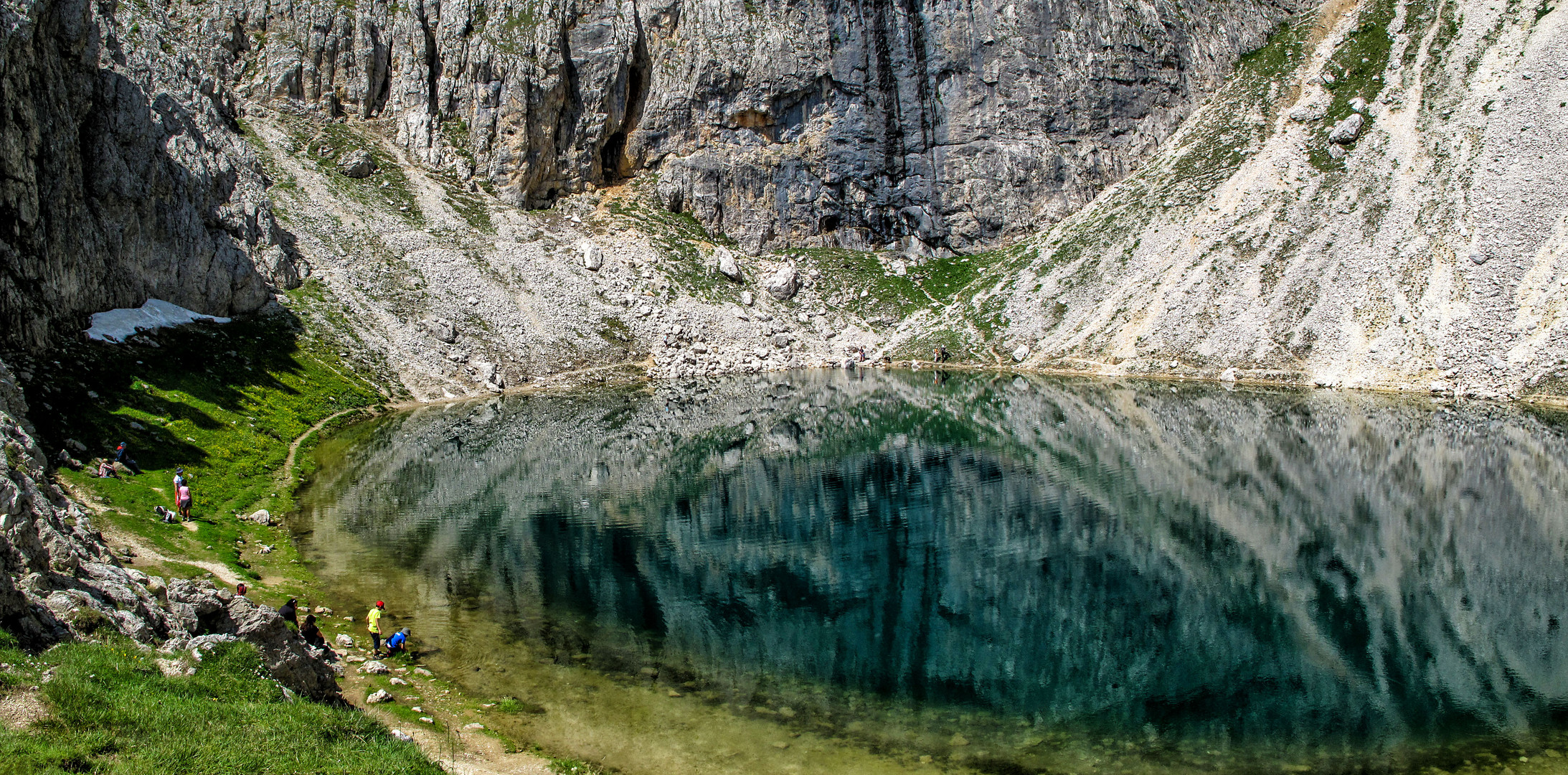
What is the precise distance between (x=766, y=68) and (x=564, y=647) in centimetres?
10749

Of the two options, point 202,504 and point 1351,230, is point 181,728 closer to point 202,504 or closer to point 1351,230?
point 202,504

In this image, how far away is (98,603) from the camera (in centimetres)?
1723

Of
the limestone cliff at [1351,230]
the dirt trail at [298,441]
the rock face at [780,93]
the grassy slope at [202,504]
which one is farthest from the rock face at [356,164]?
the limestone cliff at [1351,230]

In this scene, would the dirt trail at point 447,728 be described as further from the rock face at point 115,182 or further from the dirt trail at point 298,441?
the rock face at point 115,182

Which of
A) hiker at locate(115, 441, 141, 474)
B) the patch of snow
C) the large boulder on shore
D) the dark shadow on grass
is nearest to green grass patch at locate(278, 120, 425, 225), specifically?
the dark shadow on grass

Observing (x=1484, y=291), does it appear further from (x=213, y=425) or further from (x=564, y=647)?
(x=213, y=425)

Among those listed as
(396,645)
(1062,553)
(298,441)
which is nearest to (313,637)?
(396,645)

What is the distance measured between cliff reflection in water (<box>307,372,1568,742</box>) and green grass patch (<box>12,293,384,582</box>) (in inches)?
158

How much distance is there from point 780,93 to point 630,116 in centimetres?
2061

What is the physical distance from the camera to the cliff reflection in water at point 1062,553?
22.1m

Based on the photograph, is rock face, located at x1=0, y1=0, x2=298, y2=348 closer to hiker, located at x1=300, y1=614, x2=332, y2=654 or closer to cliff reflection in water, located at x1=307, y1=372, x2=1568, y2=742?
cliff reflection in water, located at x1=307, y1=372, x2=1568, y2=742

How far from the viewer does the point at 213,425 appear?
48.7 m

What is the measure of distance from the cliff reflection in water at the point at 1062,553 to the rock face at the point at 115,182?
1921 centimetres

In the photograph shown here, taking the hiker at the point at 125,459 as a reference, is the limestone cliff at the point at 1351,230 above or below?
above
